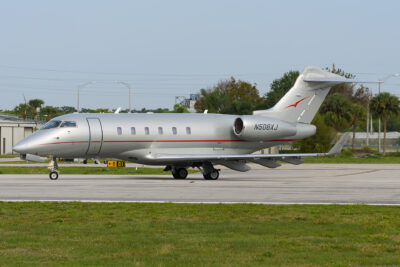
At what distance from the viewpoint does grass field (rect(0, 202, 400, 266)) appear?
11.4m

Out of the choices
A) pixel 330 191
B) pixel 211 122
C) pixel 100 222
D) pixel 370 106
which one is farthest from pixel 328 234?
pixel 370 106

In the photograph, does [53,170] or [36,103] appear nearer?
Result: [53,170]

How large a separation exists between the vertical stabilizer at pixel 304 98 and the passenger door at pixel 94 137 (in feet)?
32.7

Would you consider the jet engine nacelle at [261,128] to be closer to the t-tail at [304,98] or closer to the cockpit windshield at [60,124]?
the t-tail at [304,98]

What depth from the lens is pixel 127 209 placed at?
19.0 metres

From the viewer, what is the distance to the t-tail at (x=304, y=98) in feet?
129

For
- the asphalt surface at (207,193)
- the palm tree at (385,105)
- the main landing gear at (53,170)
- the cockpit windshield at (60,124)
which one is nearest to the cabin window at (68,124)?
the cockpit windshield at (60,124)

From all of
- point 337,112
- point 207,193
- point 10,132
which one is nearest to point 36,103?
point 10,132

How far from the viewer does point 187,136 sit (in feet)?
119

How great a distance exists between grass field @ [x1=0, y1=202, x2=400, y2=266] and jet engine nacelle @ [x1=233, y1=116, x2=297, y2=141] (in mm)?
17430

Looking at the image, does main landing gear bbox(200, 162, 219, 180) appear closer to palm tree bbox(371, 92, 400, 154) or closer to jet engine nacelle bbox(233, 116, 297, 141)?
jet engine nacelle bbox(233, 116, 297, 141)

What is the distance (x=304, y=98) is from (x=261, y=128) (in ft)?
12.3

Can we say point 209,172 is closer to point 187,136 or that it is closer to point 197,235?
point 187,136

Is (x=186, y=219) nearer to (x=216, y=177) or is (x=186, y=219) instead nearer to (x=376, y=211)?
(x=376, y=211)
